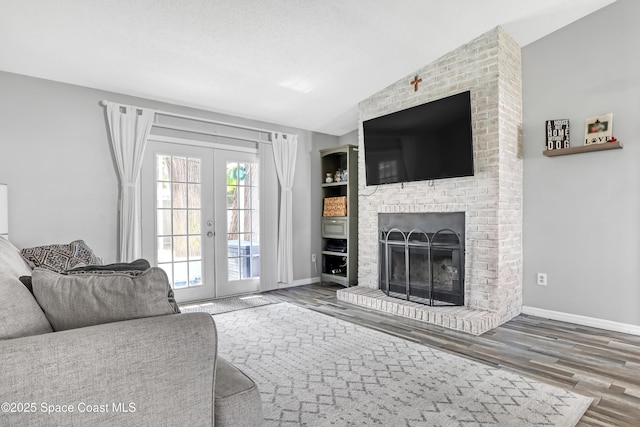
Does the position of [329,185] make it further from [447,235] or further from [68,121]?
[68,121]

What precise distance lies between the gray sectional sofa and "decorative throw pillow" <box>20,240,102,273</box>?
6.06 ft

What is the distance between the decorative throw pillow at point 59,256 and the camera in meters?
2.71

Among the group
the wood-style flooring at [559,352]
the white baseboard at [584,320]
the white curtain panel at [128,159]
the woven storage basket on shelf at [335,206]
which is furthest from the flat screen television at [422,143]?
the white curtain panel at [128,159]

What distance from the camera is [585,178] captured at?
337 cm

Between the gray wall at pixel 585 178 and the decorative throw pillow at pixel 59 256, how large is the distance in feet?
14.0

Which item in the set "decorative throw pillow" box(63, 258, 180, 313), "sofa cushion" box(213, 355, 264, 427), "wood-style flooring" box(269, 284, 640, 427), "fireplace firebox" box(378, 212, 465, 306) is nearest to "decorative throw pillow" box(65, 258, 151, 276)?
"decorative throw pillow" box(63, 258, 180, 313)

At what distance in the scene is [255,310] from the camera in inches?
157

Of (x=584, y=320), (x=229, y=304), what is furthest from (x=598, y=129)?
(x=229, y=304)

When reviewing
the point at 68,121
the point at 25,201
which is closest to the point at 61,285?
the point at 25,201

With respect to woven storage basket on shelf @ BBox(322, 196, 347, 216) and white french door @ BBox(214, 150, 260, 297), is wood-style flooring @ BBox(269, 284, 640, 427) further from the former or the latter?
woven storage basket on shelf @ BBox(322, 196, 347, 216)

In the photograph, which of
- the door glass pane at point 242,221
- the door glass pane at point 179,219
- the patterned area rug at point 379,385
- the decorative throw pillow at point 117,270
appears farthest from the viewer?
the door glass pane at point 242,221

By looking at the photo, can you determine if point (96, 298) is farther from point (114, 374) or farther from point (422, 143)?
point (422, 143)

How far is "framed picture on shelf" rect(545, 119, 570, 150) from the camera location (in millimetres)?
3458

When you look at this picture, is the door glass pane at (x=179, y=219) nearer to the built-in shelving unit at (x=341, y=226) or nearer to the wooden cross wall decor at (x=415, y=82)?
the built-in shelving unit at (x=341, y=226)
